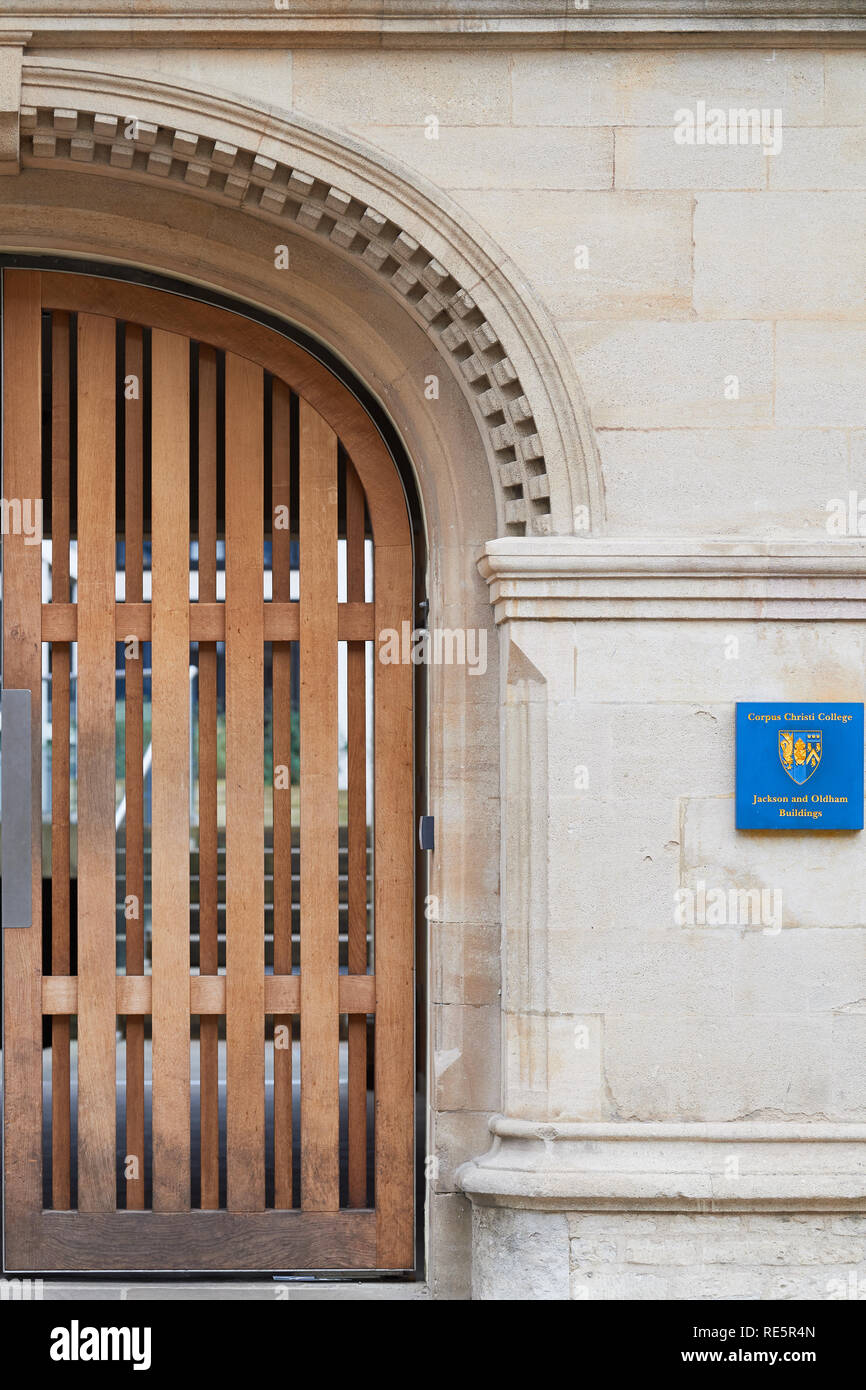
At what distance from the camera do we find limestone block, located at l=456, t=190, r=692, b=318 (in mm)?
3982

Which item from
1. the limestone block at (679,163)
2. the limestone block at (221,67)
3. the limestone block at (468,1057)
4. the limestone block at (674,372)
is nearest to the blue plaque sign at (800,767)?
the limestone block at (674,372)

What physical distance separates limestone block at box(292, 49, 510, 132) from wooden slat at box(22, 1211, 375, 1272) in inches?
135

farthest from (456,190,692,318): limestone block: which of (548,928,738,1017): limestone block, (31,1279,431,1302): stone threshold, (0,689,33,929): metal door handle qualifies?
(31,1279,431,1302): stone threshold

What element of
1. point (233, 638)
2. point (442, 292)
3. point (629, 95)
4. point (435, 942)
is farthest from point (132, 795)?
point (629, 95)

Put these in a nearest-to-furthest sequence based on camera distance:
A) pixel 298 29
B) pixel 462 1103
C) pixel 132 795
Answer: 1. pixel 298 29
2. pixel 462 1103
3. pixel 132 795

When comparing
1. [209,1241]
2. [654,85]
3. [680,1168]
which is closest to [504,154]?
[654,85]

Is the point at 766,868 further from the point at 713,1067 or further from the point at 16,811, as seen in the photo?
the point at 16,811

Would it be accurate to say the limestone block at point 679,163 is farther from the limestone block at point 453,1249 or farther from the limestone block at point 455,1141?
the limestone block at point 453,1249

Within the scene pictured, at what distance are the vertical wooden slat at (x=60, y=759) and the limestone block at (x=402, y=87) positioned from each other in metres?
1.15

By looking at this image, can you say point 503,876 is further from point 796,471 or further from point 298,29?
point 298,29

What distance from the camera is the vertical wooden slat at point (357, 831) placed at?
441 centimetres

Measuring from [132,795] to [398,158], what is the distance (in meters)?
2.17

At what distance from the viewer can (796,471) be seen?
3.99 m

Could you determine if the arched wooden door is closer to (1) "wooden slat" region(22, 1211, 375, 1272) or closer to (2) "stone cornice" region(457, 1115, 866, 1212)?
(1) "wooden slat" region(22, 1211, 375, 1272)
